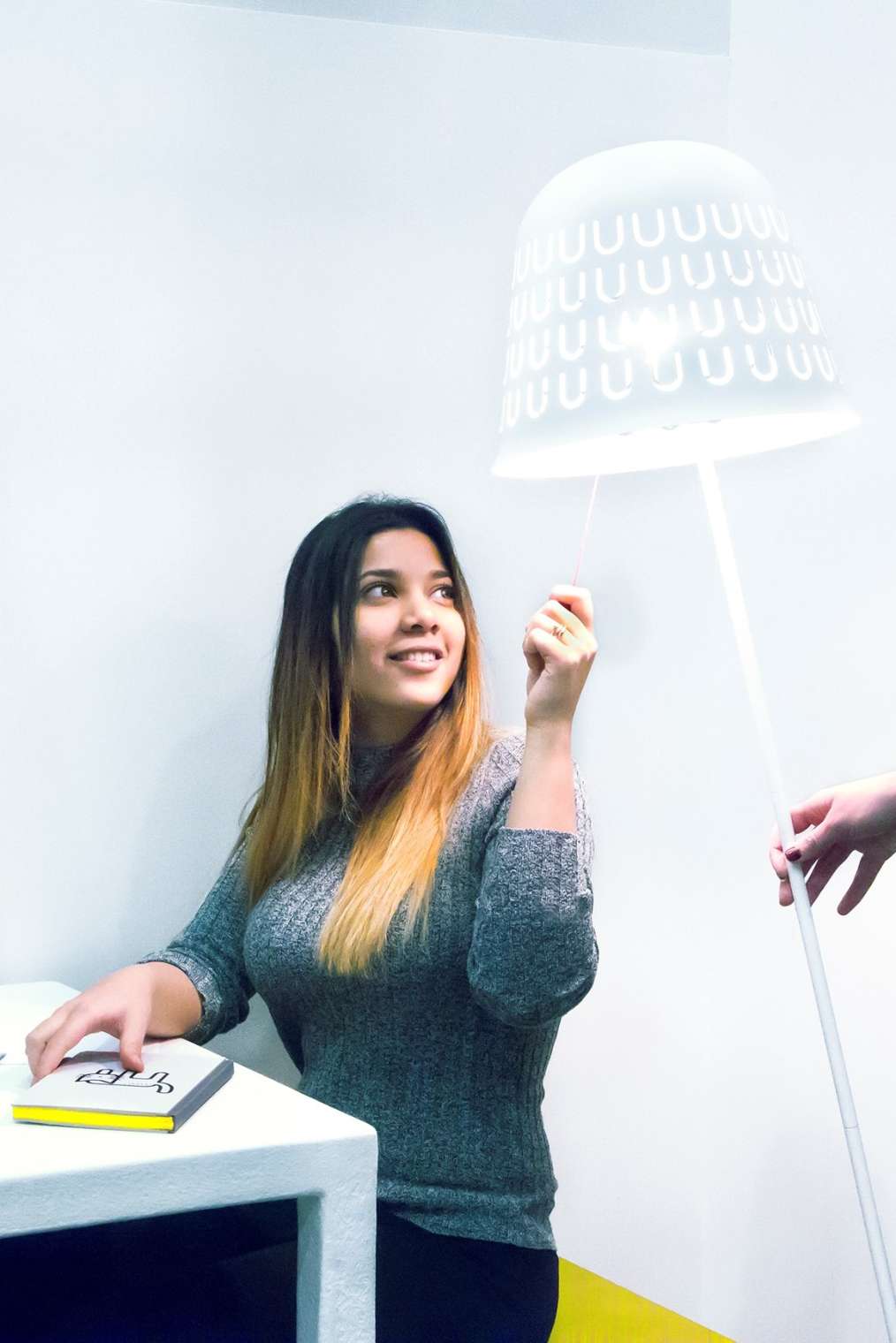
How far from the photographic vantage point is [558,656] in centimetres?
125

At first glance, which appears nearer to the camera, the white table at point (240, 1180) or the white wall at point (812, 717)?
the white table at point (240, 1180)

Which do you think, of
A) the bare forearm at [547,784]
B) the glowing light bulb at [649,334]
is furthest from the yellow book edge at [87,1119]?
the glowing light bulb at [649,334]

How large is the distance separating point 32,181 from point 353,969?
1.11 metres

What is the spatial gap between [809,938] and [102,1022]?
66 centimetres

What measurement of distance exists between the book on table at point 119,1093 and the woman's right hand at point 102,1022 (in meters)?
0.01

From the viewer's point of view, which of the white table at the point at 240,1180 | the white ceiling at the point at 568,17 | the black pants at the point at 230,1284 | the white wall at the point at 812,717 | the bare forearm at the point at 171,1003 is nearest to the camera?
the white table at the point at 240,1180

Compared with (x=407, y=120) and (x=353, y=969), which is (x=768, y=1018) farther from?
(x=407, y=120)

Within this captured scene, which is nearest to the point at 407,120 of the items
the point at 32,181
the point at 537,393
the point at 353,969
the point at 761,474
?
the point at 32,181

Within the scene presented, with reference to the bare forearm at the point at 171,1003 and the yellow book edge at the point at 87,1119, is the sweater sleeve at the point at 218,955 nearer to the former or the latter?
the bare forearm at the point at 171,1003

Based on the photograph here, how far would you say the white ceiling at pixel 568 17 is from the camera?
1.84 metres

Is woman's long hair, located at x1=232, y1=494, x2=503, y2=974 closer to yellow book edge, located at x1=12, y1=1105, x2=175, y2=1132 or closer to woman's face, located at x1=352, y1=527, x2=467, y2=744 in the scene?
woman's face, located at x1=352, y1=527, x2=467, y2=744

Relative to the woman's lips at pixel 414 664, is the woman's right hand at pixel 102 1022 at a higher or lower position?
lower

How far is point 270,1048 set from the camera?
1790mm

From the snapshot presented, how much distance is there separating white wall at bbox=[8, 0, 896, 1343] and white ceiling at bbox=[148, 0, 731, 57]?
0.02 meters
